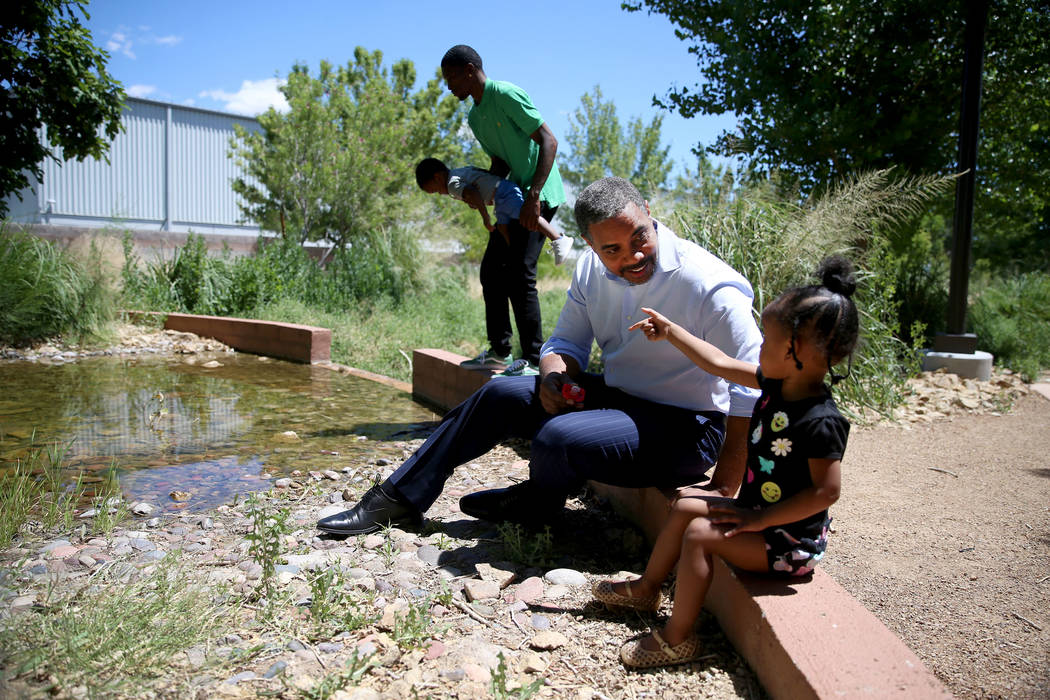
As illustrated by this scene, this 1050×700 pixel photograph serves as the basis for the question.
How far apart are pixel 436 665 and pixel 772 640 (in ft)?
2.52

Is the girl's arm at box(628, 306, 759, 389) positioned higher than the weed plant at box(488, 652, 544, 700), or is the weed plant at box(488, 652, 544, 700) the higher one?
the girl's arm at box(628, 306, 759, 389)

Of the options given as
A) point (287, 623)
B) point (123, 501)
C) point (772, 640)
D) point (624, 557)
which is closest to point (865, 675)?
point (772, 640)

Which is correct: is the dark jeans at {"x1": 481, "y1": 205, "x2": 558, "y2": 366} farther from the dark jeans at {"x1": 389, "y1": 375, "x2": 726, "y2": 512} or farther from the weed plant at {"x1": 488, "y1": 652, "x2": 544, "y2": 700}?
the weed plant at {"x1": 488, "y1": 652, "x2": 544, "y2": 700}

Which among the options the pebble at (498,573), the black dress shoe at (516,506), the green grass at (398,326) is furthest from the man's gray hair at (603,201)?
the green grass at (398,326)

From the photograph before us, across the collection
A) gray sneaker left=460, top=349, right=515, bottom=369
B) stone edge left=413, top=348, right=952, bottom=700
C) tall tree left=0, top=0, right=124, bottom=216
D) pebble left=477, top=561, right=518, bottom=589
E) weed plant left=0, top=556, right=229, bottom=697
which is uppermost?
tall tree left=0, top=0, right=124, bottom=216

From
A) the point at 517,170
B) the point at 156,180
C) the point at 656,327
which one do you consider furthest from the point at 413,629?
the point at 156,180

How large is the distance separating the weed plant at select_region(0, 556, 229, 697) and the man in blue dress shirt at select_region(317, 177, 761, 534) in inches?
30.0

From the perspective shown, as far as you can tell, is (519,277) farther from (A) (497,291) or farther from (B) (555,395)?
(B) (555,395)

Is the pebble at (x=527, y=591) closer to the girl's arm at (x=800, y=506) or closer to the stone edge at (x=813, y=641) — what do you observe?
the stone edge at (x=813, y=641)

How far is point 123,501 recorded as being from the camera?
9.47 feet

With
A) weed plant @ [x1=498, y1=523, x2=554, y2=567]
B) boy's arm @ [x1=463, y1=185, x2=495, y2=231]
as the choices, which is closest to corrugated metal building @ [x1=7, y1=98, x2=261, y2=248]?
boy's arm @ [x1=463, y1=185, x2=495, y2=231]

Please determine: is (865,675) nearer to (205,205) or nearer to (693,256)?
(693,256)

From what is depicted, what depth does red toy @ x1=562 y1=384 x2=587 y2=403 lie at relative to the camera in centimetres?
247

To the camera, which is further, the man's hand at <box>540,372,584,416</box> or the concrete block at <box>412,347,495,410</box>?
the concrete block at <box>412,347,495,410</box>
